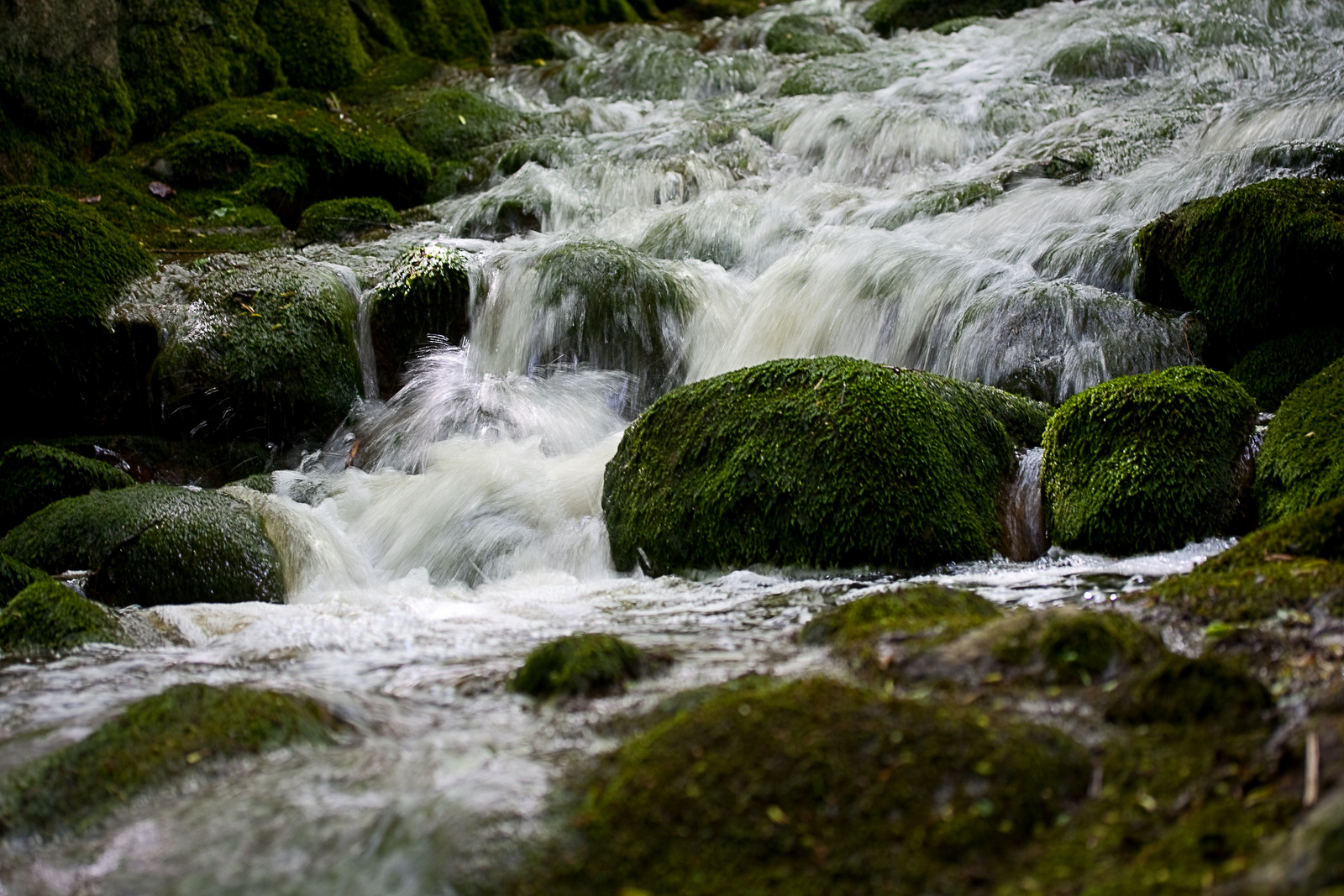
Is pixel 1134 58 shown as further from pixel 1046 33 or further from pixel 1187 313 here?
pixel 1187 313

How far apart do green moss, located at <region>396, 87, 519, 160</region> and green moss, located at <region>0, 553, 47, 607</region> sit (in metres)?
8.12

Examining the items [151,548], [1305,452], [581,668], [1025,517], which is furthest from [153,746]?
[1305,452]

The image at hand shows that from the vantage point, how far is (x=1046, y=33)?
1312 centimetres

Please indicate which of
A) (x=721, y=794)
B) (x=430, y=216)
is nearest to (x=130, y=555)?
(x=721, y=794)

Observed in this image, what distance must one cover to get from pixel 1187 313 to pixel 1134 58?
6.61 meters

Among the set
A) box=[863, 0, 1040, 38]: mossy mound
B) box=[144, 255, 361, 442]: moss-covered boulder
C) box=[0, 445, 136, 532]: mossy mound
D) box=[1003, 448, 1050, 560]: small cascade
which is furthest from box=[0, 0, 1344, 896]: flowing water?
box=[0, 445, 136, 532]: mossy mound

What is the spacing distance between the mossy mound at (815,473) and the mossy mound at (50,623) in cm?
226

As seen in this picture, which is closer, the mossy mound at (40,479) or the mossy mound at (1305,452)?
the mossy mound at (1305,452)

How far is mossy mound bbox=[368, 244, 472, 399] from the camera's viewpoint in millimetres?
7582

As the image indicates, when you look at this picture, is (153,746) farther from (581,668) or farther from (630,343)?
(630,343)

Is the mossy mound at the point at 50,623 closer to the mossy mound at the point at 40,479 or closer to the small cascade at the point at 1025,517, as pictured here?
the mossy mound at the point at 40,479

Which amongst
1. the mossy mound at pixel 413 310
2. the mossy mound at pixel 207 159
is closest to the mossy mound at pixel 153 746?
the mossy mound at pixel 413 310

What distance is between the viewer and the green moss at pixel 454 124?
38.5 feet

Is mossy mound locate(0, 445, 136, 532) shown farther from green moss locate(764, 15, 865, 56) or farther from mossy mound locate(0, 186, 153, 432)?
green moss locate(764, 15, 865, 56)
